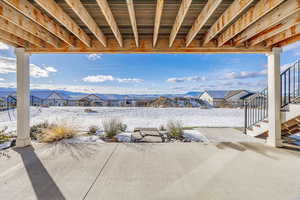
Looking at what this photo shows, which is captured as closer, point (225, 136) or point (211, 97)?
point (225, 136)

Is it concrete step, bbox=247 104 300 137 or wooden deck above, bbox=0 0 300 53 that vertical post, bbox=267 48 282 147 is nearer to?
concrete step, bbox=247 104 300 137

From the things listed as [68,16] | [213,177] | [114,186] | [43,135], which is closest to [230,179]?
[213,177]

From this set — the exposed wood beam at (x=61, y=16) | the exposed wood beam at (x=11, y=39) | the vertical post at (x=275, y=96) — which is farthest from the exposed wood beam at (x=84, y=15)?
the vertical post at (x=275, y=96)

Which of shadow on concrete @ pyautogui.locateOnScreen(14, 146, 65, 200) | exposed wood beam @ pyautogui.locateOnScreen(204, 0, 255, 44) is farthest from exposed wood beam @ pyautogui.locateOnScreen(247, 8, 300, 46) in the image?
shadow on concrete @ pyautogui.locateOnScreen(14, 146, 65, 200)

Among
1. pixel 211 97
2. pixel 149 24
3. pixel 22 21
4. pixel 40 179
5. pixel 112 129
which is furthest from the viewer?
pixel 211 97

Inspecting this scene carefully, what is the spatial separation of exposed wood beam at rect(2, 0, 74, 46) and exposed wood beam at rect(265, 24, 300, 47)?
4.47m

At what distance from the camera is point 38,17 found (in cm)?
227

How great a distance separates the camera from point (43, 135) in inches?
145

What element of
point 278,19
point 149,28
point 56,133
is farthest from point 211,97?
point 56,133

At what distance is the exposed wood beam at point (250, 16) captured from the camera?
1958 millimetres

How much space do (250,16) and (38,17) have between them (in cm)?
345

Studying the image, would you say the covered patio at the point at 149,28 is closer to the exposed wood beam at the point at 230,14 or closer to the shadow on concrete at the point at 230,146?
the exposed wood beam at the point at 230,14

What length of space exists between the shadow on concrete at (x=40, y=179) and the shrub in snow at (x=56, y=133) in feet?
2.41

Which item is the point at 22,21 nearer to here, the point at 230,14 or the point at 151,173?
the point at 151,173
